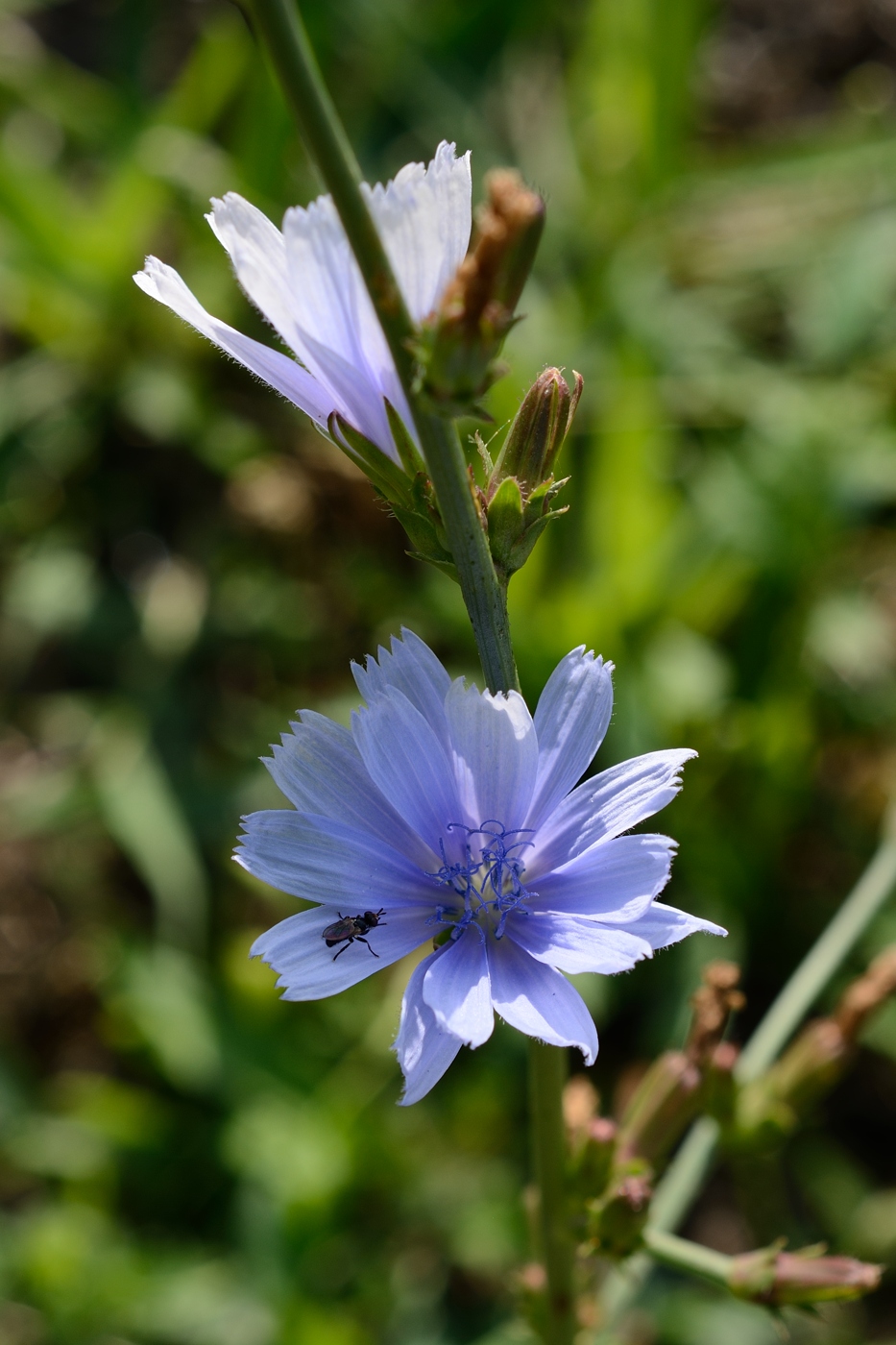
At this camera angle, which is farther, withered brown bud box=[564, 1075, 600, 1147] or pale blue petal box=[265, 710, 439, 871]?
withered brown bud box=[564, 1075, 600, 1147]

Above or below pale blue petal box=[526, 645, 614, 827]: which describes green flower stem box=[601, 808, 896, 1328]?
below

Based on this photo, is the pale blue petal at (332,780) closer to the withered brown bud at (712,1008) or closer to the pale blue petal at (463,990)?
the pale blue petal at (463,990)

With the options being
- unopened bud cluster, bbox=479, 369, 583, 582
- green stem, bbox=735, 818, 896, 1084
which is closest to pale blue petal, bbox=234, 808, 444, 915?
unopened bud cluster, bbox=479, 369, 583, 582

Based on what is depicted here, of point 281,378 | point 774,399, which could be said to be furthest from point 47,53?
point 281,378

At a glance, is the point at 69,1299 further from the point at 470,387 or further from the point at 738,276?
the point at 738,276

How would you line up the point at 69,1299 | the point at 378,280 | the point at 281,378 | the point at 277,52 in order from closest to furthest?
the point at 277,52, the point at 378,280, the point at 281,378, the point at 69,1299

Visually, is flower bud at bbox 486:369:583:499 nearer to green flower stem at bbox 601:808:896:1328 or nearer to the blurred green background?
green flower stem at bbox 601:808:896:1328
